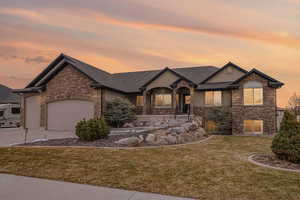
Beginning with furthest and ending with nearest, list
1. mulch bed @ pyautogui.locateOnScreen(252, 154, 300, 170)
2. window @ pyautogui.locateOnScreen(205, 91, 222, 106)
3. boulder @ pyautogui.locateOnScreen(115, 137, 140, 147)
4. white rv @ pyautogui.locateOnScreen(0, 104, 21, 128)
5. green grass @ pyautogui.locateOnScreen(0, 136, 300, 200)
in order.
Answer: white rv @ pyautogui.locateOnScreen(0, 104, 21, 128)
window @ pyautogui.locateOnScreen(205, 91, 222, 106)
boulder @ pyautogui.locateOnScreen(115, 137, 140, 147)
mulch bed @ pyautogui.locateOnScreen(252, 154, 300, 170)
green grass @ pyautogui.locateOnScreen(0, 136, 300, 200)

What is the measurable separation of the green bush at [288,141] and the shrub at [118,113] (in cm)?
1248

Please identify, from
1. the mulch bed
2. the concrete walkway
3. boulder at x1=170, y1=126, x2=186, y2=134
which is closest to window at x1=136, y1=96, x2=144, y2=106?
boulder at x1=170, y1=126, x2=186, y2=134

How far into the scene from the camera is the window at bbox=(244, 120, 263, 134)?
16.7 meters

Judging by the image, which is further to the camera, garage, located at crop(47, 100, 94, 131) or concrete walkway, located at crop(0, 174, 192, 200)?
garage, located at crop(47, 100, 94, 131)

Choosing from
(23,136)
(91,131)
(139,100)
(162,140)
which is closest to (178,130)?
(162,140)

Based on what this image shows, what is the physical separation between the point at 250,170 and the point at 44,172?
6.20m

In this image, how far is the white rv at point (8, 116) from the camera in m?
23.7

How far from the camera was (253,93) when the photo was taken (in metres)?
16.9

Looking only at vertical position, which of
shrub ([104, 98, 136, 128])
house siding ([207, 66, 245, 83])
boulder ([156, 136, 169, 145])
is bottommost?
boulder ([156, 136, 169, 145])

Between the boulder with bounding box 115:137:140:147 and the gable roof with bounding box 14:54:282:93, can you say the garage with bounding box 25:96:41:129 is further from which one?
the boulder with bounding box 115:137:140:147

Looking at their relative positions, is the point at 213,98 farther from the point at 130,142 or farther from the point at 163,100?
the point at 130,142

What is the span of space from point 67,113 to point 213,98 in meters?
14.5

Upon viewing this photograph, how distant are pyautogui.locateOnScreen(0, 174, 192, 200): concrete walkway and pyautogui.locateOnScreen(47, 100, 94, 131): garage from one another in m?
12.8

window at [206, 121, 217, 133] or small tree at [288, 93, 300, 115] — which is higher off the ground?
small tree at [288, 93, 300, 115]
